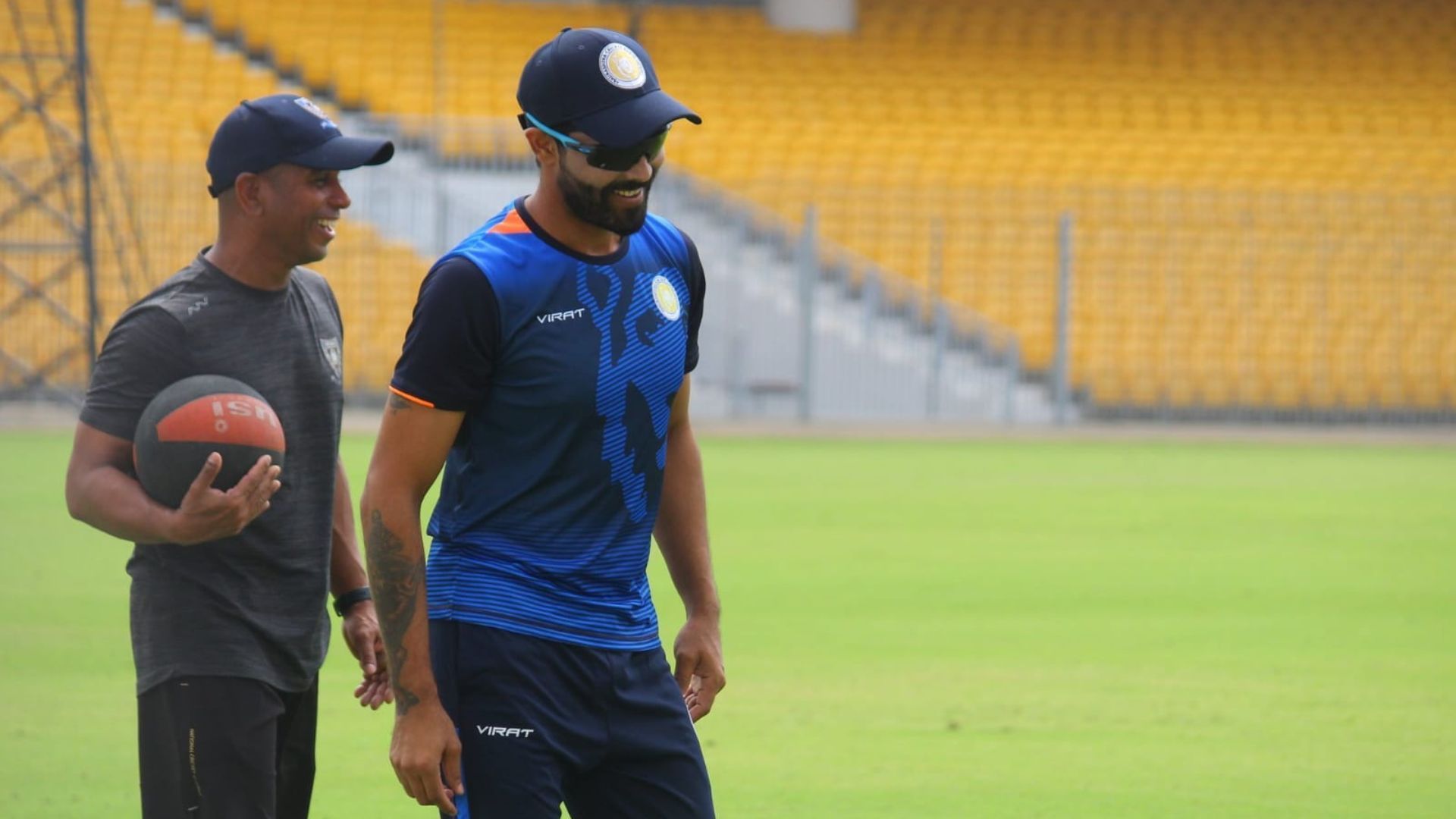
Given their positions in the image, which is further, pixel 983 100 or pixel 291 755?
pixel 983 100

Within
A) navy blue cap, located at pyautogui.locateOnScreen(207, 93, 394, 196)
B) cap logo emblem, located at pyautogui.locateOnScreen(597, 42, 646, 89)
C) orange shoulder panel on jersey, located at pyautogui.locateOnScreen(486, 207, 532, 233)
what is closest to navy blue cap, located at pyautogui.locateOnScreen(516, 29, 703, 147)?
cap logo emblem, located at pyautogui.locateOnScreen(597, 42, 646, 89)

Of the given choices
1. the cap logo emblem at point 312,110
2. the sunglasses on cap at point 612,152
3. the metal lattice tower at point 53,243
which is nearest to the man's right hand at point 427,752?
the sunglasses on cap at point 612,152

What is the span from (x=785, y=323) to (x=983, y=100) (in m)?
8.00

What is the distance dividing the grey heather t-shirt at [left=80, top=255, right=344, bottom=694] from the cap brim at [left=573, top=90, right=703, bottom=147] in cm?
110

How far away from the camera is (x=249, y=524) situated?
3.96 m

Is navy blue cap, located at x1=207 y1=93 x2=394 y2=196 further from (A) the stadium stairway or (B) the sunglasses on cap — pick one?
(A) the stadium stairway

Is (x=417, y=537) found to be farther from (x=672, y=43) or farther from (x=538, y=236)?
(x=672, y=43)

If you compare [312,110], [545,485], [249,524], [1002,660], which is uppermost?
[312,110]

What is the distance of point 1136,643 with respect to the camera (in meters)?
8.88

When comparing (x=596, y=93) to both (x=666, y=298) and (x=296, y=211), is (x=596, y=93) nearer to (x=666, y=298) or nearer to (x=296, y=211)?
(x=666, y=298)

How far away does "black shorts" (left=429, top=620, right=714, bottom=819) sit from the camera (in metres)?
3.37

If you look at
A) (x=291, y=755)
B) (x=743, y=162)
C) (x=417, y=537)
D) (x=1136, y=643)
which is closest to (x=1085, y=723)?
(x=1136, y=643)

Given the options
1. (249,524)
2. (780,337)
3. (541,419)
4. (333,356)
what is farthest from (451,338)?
(780,337)

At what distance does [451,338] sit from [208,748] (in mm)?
1113
